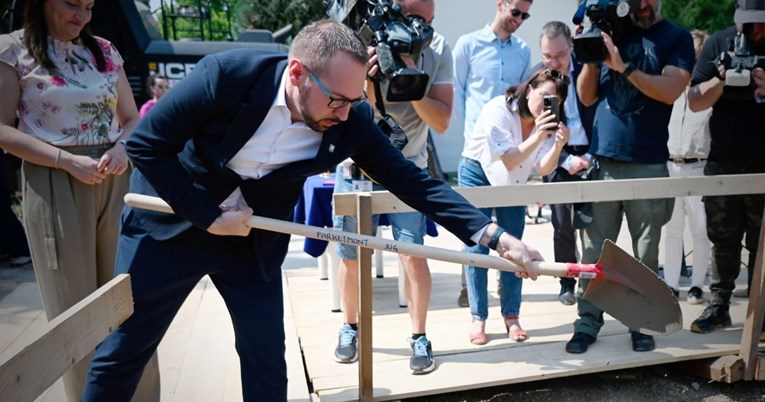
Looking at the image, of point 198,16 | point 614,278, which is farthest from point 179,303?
point 198,16

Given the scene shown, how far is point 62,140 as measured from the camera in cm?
233

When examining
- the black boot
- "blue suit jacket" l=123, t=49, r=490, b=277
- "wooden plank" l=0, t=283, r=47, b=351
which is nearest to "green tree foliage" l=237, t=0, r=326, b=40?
"wooden plank" l=0, t=283, r=47, b=351

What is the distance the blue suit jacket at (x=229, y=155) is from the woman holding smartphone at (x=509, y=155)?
1.13m

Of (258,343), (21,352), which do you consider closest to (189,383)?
(258,343)

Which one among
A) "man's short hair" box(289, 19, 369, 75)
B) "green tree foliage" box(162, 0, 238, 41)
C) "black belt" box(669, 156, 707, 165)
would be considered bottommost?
"black belt" box(669, 156, 707, 165)

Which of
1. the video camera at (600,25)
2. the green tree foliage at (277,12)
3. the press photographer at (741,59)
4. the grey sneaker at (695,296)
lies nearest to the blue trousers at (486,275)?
the video camera at (600,25)

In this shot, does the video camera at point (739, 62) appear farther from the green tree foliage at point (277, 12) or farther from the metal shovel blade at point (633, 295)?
the green tree foliage at point (277, 12)

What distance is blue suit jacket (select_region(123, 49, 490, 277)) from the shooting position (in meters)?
1.85

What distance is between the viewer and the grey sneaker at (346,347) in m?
3.08

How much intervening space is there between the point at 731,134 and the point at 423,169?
1835 mm

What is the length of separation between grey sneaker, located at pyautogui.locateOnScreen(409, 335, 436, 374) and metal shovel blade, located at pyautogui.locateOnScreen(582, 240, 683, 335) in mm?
925

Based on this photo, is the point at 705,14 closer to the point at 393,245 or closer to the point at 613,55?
Result: the point at 613,55

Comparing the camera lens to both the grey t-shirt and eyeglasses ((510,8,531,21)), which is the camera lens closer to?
the grey t-shirt

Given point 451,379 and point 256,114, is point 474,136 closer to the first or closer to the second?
point 451,379
